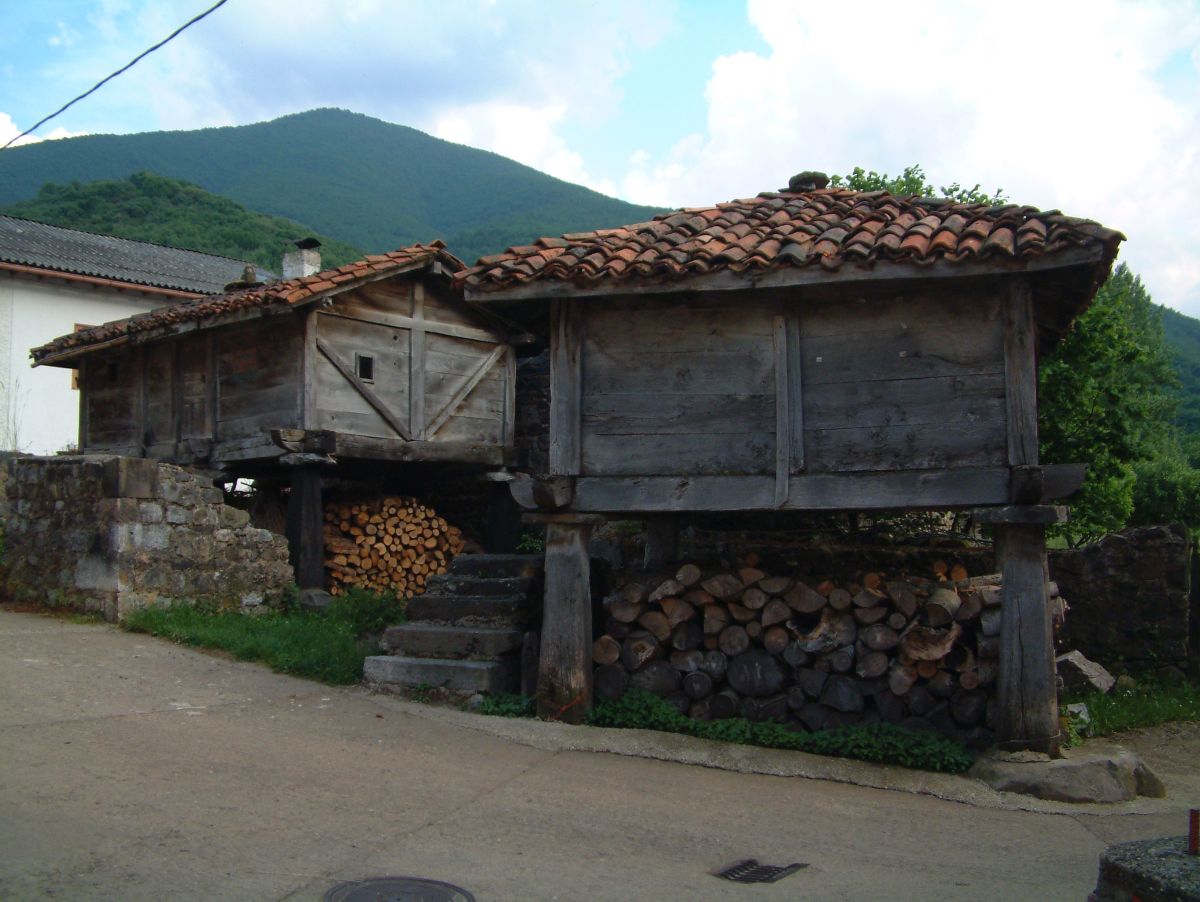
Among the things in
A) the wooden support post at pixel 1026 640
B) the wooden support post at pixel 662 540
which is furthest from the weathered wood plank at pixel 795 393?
the wooden support post at pixel 662 540

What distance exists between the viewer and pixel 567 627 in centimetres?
735

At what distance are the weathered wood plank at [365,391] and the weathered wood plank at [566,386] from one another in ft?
16.1

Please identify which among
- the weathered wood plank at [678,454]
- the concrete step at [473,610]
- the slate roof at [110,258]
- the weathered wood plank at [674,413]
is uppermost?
the slate roof at [110,258]

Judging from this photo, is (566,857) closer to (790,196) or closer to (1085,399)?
(790,196)

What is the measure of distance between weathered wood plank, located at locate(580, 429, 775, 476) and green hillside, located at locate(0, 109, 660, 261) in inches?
1484

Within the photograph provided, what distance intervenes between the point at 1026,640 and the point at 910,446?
144cm

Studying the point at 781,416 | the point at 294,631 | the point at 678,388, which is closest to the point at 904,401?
the point at 781,416

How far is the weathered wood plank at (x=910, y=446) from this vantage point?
671 centimetres

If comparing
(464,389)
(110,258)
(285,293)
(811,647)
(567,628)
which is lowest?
(811,647)

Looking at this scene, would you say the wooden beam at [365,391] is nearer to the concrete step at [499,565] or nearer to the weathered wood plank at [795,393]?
the concrete step at [499,565]

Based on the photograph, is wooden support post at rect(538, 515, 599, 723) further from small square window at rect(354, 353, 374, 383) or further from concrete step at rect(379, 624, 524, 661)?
small square window at rect(354, 353, 374, 383)

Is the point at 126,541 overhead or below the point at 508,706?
overhead

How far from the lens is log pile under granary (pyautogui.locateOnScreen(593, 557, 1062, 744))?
6.91m

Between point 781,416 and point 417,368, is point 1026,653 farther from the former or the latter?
point 417,368
